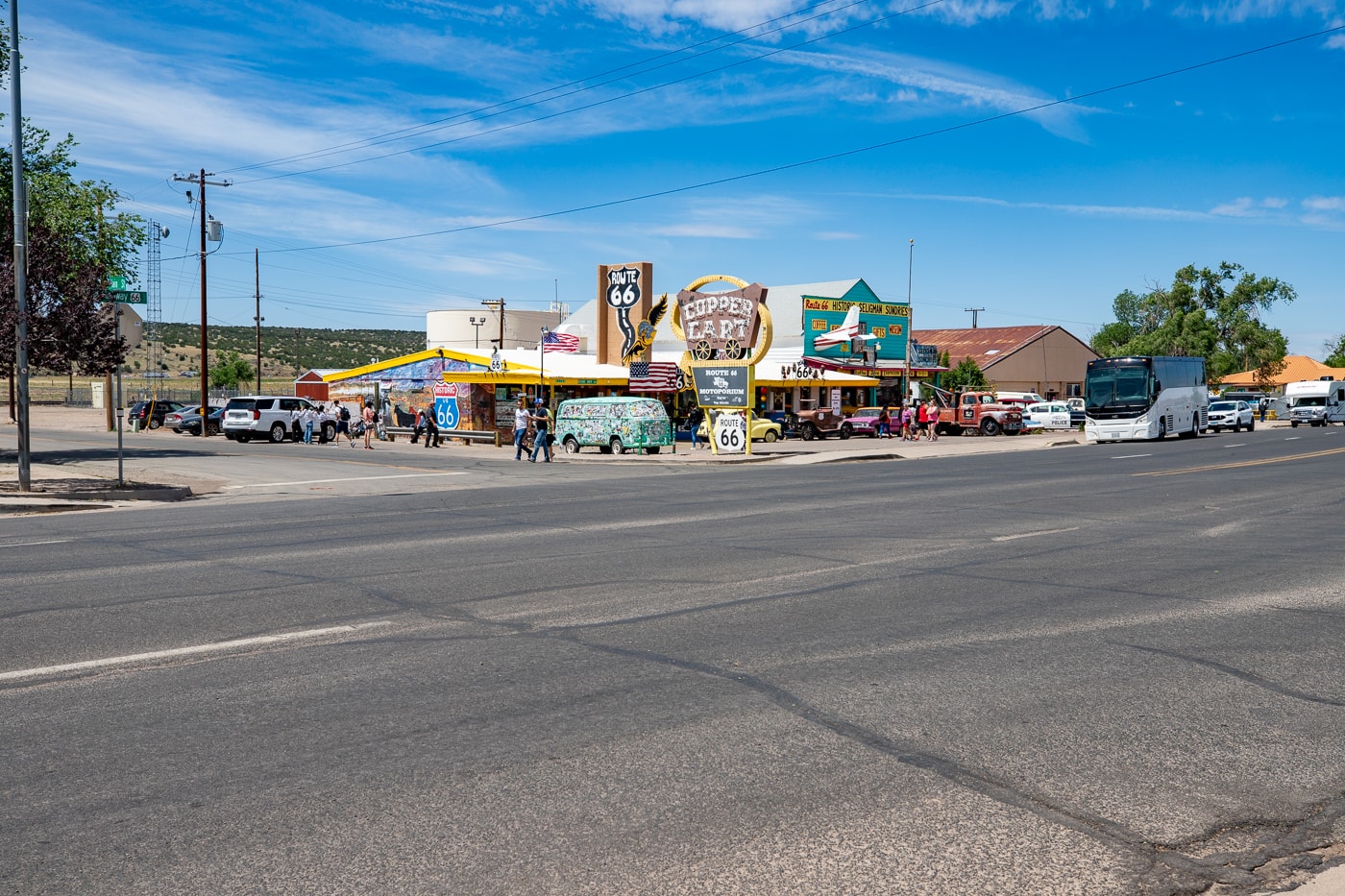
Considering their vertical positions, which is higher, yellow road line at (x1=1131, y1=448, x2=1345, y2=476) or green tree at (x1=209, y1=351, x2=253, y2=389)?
green tree at (x1=209, y1=351, x2=253, y2=389)

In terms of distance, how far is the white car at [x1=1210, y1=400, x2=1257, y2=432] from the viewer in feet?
183

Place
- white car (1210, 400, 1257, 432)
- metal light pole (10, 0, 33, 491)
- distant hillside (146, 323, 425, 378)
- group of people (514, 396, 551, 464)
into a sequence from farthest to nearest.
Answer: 1. distant hillside (146, 323, 425, 378)
2. white car (1210, 400, 1257, 432)
3. group of people (514, 396, 551, 464)
4. metal light pole (10, 0, 33, 491)

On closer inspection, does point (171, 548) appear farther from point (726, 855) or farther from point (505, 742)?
point (726, 855)

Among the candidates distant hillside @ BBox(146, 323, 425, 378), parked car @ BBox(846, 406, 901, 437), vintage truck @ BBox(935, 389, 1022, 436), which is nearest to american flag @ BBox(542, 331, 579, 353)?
parked car @ BBox(846, 406, 901, 437)

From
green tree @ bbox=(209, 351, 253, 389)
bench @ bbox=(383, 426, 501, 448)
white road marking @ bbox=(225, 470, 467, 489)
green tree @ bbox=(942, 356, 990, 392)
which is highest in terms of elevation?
green tree @ bbox=(209, 351, 253, 389)

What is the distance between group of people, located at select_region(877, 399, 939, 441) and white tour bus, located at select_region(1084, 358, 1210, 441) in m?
6.47

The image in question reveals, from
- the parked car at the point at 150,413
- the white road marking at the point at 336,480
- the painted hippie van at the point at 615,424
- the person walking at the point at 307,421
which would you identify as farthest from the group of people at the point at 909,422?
the parked car at the point at 150,413

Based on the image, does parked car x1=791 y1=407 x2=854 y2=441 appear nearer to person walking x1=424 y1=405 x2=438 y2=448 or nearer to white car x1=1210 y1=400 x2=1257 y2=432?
person walking x1=424 y1=405 x2=438 y2=448

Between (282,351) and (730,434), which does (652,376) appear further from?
→ (282,351)

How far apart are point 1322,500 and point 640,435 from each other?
67.9ft

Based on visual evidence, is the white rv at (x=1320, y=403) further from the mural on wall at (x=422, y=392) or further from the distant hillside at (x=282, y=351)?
the distant hillside at (x=282, y=351)

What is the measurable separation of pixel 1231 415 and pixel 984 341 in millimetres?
35703

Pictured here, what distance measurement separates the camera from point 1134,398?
145 feet

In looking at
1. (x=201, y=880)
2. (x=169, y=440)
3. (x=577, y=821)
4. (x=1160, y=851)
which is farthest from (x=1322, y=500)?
(x=169, y=440)
